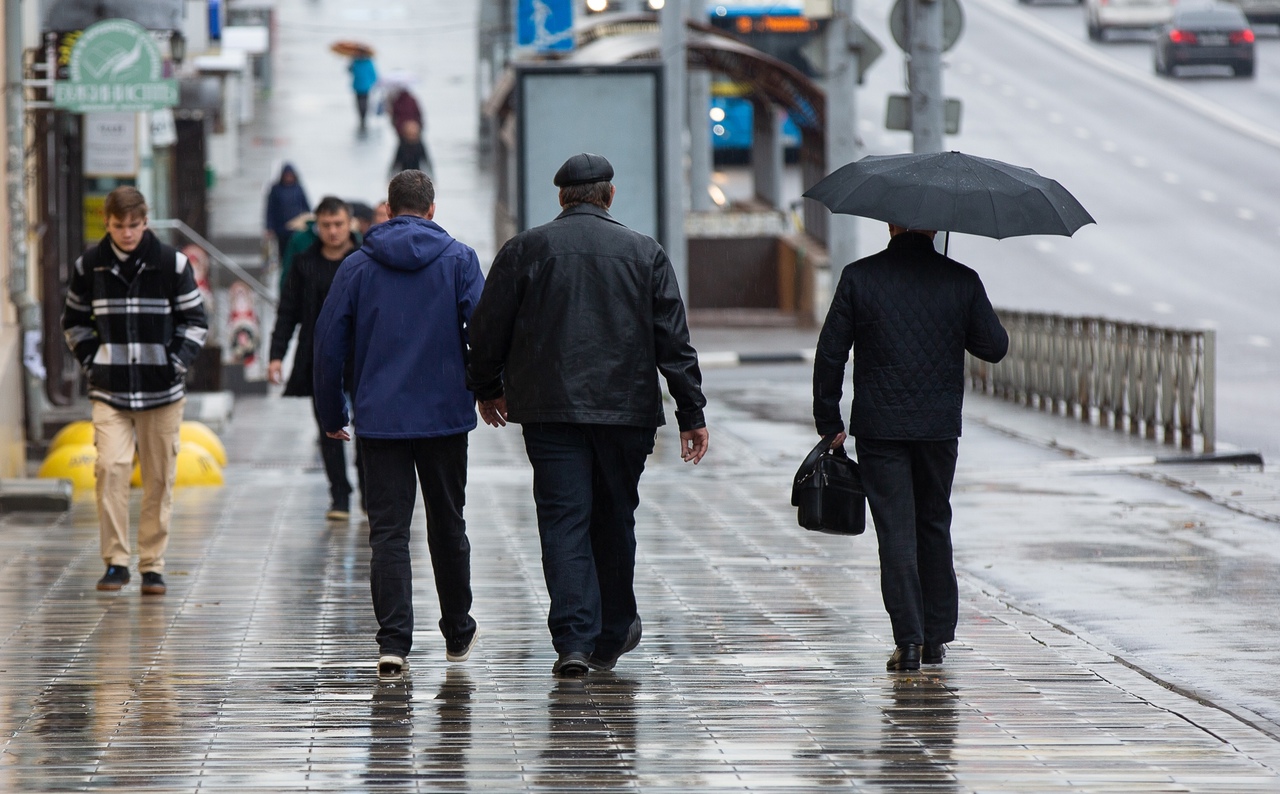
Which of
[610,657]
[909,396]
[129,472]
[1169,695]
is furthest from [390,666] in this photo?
[1169,695]

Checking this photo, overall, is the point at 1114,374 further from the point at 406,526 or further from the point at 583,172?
the point at 406,526

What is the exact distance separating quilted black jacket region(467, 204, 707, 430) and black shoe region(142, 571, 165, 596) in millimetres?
2522

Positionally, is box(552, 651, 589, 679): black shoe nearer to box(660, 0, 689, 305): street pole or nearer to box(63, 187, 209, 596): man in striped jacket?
box(63, 187, 209, 596): man in striped jacket

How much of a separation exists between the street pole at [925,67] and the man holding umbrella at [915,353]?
8.30m

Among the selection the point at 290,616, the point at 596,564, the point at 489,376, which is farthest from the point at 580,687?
the point at 290,616

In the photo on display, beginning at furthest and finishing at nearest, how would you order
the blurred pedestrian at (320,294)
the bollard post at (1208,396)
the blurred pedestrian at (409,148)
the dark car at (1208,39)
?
1. the dark car at (1208,39)
2. the blurred pedestrian at (409,148)
3. the bollard post at (1208,396)
4. the blurred pedestrian at (320,294)

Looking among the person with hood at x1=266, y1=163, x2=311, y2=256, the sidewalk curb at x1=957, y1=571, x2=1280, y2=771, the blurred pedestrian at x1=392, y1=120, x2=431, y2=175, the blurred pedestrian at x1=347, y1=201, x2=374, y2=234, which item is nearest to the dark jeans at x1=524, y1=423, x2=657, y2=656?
the sidewalk curb at x1=957, y1=571, x2=1280, y2=771

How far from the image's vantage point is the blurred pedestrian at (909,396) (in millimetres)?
6930

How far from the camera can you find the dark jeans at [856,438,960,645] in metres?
6.98

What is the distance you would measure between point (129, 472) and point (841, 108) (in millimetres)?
14739

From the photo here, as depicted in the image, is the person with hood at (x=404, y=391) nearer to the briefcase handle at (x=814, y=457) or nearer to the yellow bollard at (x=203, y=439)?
the briefcase handle at (x=814, y=457)

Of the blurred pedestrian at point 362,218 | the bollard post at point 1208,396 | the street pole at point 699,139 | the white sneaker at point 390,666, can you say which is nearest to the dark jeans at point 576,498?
the white sneaker at point 390,666

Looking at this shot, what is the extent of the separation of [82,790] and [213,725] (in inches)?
31.7

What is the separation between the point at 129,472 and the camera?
28.8 feet
